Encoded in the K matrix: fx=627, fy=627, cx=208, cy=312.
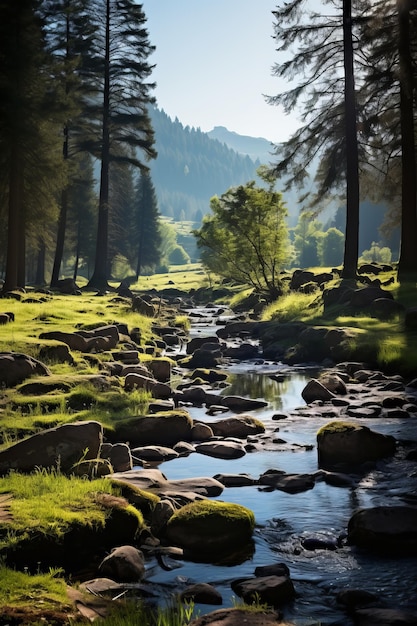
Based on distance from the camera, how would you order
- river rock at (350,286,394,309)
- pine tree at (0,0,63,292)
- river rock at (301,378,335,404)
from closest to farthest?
river rock at (301,378,335,404) < river rock at (350,286,394,309) < pine tree at (0,0,63,292)

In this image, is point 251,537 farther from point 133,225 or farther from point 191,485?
point 133,225

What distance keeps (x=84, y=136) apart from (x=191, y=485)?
3139cm

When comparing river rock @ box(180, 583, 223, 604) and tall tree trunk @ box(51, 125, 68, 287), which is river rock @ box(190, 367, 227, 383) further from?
tall tree trunk @ box(51, 125, 68, 287)

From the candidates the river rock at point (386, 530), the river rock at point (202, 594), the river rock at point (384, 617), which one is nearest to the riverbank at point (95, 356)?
the river rock at point (386, 530)

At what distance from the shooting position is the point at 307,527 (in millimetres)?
6004

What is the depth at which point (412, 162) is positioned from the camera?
76.0ft

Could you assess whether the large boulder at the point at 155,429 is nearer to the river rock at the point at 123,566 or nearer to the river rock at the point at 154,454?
the river rock at the point at 154,454

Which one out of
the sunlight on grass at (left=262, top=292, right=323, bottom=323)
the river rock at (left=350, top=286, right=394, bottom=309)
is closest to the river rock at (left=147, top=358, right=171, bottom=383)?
the sunlight on grass at (left=262, top=292, right=323, bottom=323)

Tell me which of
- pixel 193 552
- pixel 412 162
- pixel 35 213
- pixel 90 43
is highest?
pixel 90 43

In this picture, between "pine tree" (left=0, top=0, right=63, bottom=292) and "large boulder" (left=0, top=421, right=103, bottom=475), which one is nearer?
"large boulder" (left=0, top=421, right=103, bottom=475)

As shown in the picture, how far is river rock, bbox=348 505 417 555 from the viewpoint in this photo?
215 inches

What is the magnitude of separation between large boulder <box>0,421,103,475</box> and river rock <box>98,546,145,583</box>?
1.85 meters

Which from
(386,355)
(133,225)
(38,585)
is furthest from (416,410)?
(133,225)

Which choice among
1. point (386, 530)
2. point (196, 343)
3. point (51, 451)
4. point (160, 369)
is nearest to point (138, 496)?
point (51, 451)
